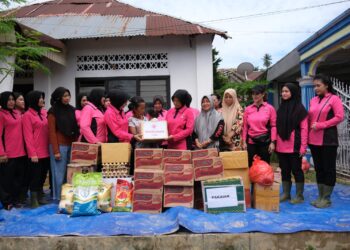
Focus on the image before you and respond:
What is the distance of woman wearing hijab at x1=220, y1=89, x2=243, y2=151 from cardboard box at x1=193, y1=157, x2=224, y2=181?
26.1 inches

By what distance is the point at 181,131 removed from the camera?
4953mm

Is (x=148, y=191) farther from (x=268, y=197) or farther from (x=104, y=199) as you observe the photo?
(x=268, y=197)

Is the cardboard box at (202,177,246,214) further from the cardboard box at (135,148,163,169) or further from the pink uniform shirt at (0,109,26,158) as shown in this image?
the pink uniform shirt at (0,109,26,158)

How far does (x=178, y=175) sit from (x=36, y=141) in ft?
6.58

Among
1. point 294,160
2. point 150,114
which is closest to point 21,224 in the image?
point 150,114

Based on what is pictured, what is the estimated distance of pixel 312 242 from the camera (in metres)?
3.85

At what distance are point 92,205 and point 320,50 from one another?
6107 mm

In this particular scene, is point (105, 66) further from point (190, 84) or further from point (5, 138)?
point (5, 138)

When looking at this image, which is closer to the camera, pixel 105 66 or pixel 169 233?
pixel 169 233

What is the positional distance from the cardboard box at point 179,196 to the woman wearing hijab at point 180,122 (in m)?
0.68

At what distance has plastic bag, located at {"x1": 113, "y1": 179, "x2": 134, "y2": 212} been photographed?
178 inches

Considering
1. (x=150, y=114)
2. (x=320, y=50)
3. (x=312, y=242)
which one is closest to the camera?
(x=312, y=242)

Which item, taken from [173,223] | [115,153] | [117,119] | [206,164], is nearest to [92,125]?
[117,119]

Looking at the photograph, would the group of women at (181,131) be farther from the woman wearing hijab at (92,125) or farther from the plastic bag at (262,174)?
the plastic bag at (262,174)
